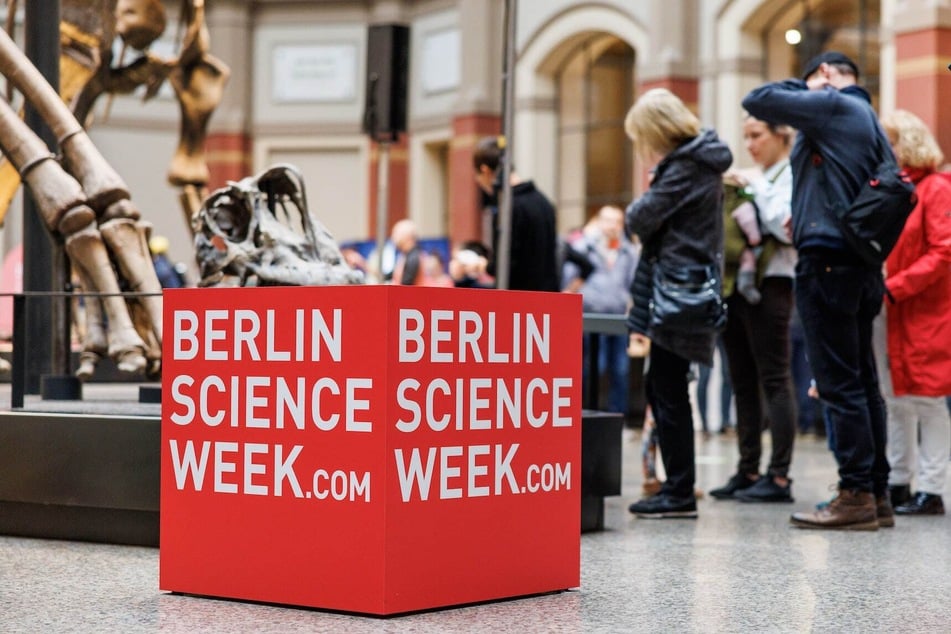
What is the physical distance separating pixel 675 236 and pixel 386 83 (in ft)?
13.3

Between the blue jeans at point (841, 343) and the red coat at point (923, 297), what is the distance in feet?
1.89

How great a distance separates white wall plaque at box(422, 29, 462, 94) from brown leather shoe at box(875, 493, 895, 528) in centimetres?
1505

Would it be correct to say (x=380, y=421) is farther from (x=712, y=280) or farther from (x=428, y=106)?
(x=428, y=106)

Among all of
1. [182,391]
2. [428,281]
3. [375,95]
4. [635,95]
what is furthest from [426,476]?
[635,95]

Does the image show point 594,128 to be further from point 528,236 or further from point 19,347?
point 19,347

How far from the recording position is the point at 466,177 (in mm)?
19656

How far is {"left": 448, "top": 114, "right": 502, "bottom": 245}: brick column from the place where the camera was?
19344 millimetres

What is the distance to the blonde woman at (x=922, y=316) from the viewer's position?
5684 millimetres

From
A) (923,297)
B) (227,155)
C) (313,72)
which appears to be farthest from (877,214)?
(227,155)

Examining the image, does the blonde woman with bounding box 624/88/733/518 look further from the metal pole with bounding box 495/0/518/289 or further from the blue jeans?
the metal pole with bounding box 495/0/518/289

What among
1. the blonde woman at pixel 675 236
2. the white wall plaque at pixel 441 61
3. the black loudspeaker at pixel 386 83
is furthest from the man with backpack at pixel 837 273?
the white wall plaque at pixel 441 61

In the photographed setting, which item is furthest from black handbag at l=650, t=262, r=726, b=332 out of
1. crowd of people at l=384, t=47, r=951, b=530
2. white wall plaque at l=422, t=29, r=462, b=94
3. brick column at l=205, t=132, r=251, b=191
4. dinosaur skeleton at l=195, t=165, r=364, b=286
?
brick column at l=205, t=132, r=251, b=191

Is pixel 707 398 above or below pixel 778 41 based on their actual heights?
below

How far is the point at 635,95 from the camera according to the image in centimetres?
1864
